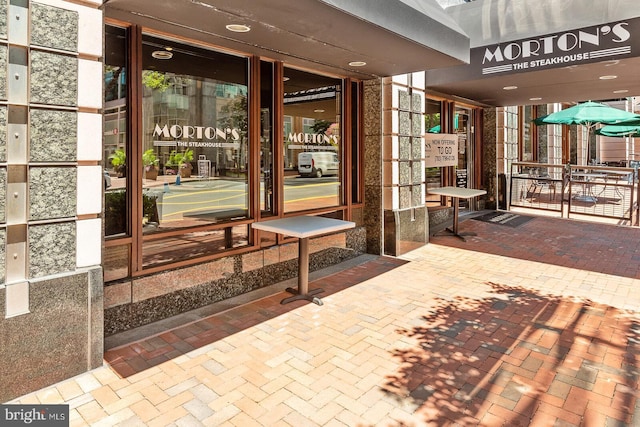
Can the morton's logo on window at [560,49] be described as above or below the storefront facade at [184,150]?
above

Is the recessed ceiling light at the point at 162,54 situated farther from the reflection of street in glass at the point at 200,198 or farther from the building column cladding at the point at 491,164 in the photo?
the building column cladding at the point at 491,164

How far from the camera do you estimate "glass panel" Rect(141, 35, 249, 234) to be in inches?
177

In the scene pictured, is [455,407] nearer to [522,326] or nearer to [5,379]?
[522,326]

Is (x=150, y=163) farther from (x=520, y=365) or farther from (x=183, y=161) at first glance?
(x=520, y=365)

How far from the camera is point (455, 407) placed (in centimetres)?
288

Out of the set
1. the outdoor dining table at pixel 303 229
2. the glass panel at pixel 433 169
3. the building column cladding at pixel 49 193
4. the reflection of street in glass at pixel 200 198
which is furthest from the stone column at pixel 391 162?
the building column cladding at pixel 49 193

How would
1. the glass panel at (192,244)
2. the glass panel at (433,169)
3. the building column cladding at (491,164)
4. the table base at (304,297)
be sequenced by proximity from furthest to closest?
the building column cladding at (491,164) < the glass panel at (433,169) < the table base at (304,297) < the glass panel at (192,244)

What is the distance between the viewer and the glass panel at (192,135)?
177 inches

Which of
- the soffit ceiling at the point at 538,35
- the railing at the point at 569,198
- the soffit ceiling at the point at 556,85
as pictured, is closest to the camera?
the soffit ceiling at the point at 538,35

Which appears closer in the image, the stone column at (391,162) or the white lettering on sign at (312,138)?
the white lettering on sign at (312,138)

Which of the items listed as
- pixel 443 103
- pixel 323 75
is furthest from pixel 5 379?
pixel 443 103

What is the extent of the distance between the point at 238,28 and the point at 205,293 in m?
2.89

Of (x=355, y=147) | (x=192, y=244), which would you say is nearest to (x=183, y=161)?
(x=192, y=244)

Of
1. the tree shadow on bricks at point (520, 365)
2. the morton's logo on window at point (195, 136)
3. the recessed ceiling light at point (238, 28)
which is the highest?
the recessed ceiling light at point (238, 28)
